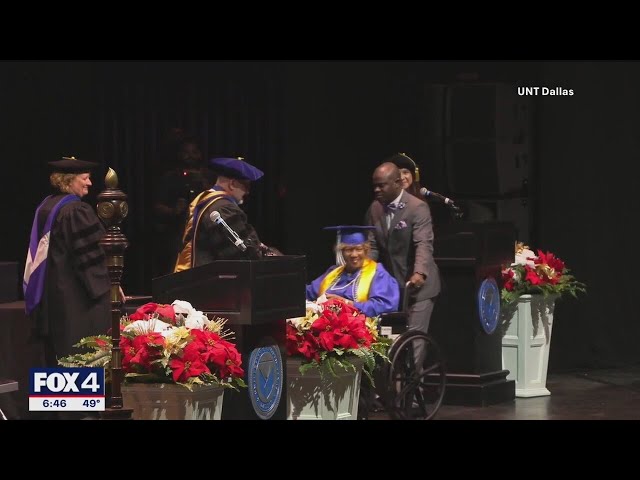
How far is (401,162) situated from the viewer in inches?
376

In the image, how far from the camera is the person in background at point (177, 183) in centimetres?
1020

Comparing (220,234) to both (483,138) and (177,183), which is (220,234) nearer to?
(177,183)

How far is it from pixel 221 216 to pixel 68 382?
181cm

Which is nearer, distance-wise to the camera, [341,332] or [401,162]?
[341,332]

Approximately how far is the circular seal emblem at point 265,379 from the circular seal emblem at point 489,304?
300 centimetres

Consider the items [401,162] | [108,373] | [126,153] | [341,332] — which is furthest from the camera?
[126,153]

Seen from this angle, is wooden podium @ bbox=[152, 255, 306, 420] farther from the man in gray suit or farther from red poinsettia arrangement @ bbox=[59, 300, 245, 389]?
the man in gray suit

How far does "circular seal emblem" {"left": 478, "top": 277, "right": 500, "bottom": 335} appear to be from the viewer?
31.7 ft

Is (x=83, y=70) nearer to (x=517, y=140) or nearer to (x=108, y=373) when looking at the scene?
(x=517, y=140)

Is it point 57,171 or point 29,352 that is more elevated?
point 57,171

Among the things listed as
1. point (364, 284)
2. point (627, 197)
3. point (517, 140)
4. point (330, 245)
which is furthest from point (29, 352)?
point (627, 197)

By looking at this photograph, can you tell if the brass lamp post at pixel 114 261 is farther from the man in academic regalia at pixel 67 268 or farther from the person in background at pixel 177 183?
the person in background at pixel 177 183

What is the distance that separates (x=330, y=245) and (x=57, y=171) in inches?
132

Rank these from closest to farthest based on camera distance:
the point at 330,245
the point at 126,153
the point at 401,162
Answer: the point at 401,162 < the point at 126,153 < the point at 330,245
